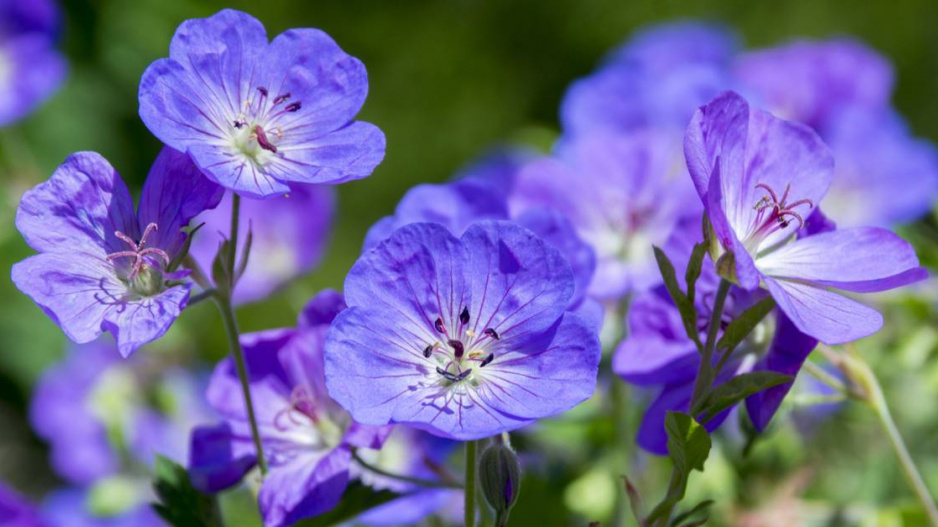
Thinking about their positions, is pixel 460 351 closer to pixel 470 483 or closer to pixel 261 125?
pixel 470 483

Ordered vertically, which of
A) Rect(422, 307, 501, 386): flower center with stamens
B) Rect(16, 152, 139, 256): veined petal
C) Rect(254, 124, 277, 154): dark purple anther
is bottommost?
Rect(422, 307, 501, 386): flower center with stamens

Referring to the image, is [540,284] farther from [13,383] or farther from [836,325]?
[13,383]

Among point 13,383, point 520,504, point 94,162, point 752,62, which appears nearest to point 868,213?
point 752,62

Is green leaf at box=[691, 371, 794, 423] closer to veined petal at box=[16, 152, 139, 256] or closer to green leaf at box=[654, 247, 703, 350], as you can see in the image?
green leaf at box=[654, 247, 703, 350]

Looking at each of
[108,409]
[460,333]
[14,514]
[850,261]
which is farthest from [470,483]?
[108,409]

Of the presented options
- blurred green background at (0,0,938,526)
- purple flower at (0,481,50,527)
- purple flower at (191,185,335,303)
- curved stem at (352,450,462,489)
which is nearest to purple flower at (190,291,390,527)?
curved stem at (352,450,462,489)

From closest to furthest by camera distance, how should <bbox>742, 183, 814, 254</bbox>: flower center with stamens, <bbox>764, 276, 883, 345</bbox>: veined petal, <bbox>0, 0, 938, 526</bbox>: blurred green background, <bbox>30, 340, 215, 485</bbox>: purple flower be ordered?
<bbox>764, 276, 883, 345</bbox>: veined petal → <bbox>742, 183, 814, 254</bbox>: flower center with stamens → <bbox>30, 340, 215, 485</bbox>: purple flower → <bbox>0, 0, 938, 526</bbox>: blurred green background
